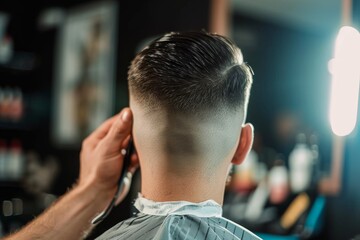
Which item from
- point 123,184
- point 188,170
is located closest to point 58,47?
point 123,184

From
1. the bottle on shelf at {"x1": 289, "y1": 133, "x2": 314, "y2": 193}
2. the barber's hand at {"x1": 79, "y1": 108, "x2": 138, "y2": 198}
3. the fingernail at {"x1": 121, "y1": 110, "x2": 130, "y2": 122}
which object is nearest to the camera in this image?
the fingernail at {"x1": 121, "y1": 110, "x2": 130, "y2": 122}

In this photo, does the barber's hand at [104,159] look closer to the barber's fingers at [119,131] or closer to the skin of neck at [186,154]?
the barber's fingers at [119,131]

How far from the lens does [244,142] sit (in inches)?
57.3

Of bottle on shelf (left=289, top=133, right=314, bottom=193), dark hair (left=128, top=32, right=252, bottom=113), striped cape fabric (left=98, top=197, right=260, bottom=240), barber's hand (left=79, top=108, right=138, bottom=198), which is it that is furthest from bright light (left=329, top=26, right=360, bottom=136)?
striped cape fabric (left=98, top=197, right=260, bottom=240)

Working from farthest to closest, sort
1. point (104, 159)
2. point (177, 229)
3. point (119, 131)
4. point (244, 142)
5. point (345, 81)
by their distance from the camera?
point (345, 81), point (104, 159), point (119, 131), point (244, 142), point (177, 229)

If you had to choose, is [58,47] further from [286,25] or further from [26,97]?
[286,25]

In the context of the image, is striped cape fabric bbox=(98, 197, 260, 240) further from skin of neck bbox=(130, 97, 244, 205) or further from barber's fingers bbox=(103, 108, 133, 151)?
barber's fingers bbox=(103, 108, 133, 151)

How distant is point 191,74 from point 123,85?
11.4ft

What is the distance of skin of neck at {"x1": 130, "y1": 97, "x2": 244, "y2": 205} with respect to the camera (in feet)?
4.43

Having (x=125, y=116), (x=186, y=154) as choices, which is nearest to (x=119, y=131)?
(x=125, y=116)

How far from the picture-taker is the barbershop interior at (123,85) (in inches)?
157

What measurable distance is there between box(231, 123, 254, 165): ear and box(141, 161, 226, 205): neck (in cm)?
11

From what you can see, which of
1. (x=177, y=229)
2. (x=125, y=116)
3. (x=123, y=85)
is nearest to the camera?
(x=177, y=229)

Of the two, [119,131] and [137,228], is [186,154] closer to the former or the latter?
[137,228]
